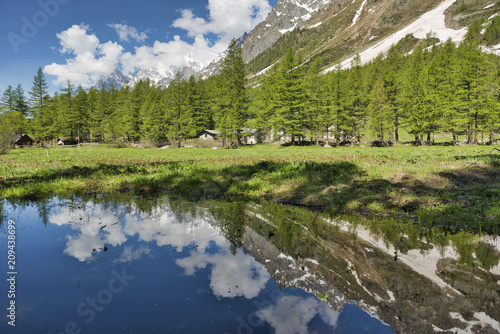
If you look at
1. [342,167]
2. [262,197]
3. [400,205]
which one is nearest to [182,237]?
[262,197]

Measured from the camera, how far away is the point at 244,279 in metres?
3.63

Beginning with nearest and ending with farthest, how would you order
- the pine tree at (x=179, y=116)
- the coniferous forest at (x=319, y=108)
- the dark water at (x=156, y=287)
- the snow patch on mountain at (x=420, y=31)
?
the dark water at (x=156, y=287)
the coniferous forest at (x=319, y=108)
the pine tree at (x=179, y=116)
the snow patch on mountain at (x=420, y=31)

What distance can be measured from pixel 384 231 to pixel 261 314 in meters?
4.01

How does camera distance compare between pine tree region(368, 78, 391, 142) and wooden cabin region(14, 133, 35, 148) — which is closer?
Result: pine tree region(368, 78, 391, 142)

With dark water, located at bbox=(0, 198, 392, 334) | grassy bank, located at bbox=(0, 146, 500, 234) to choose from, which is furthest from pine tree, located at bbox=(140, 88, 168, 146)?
dark water, located at bbox=(0, 198, 392, 334)

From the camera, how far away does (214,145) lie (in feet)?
149

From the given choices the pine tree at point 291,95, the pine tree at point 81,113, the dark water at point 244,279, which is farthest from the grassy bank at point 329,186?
the pine tree at point 81,113

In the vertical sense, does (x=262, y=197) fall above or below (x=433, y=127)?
below

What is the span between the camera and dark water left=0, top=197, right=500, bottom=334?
272 centimetres

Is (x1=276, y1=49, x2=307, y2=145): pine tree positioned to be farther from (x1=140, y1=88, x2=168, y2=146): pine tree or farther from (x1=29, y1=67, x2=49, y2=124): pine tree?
(x1=29, y1=67, x2=49, y2=124): pine tree

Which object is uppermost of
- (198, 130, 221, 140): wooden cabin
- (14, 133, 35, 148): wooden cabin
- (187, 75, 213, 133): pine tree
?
(187, 75, 213, 133): pine tree

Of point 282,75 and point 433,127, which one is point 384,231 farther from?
point 433,127

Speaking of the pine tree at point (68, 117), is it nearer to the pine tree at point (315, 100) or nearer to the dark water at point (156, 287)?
the pine tree at point (315, 100)

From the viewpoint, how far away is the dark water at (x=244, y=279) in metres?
2.72
